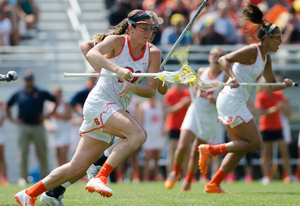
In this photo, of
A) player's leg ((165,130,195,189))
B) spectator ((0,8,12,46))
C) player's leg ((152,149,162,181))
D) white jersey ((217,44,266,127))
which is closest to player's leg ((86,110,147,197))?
white jersey ((217,44,266,127))

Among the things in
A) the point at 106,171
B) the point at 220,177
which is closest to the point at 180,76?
the point at 106,171

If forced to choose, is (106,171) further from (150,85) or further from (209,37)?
(209,37)

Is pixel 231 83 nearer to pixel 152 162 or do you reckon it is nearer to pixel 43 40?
pixel 152 162

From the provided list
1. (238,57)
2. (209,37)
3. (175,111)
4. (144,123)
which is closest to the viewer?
(238,57)

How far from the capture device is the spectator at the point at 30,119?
36.4ft

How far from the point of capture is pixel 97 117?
191 inches

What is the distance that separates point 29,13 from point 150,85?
1139 cm

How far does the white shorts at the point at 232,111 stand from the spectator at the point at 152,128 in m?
5.59

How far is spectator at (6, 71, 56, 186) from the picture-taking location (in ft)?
36.4

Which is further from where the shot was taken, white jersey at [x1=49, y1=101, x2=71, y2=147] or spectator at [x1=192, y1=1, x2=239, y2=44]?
spectator at [x1=192, y1=1, x2=239, y2=44]

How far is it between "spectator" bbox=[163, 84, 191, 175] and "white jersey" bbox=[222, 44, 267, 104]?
5036 millimetres

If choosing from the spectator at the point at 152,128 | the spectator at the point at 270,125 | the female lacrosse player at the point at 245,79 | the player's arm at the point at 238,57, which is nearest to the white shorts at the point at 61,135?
the spectator at the point at 152,128

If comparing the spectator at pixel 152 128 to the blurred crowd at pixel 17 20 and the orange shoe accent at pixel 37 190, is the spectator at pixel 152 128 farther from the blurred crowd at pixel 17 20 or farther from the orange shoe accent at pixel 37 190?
the orange shoe accent at pixel 37 190

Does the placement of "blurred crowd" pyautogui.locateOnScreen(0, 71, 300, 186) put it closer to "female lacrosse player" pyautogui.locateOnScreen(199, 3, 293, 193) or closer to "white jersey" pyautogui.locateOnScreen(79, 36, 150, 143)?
"female lacrosse player" pyautogui.locateOnScreen(199, 3, 293, 193)
